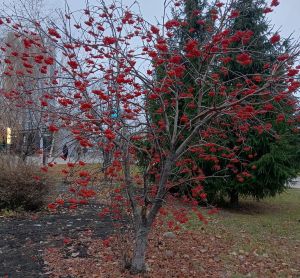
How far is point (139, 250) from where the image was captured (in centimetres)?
440

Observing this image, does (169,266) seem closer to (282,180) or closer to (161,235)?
(161,235)

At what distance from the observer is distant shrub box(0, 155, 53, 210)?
7.14 m

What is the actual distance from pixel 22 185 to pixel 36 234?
149cm

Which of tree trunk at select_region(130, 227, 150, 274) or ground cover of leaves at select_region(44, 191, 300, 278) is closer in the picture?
tree trunk at select_region(130, 227, 150, 274)

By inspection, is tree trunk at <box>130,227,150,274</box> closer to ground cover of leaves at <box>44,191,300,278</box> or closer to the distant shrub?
ground cover of leaves at <box>44,191,300,278</box>

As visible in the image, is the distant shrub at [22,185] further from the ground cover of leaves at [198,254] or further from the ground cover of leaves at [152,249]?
the ground cover of leaves at [198,254]

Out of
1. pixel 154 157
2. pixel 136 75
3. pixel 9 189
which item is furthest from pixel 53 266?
pixel 9 189

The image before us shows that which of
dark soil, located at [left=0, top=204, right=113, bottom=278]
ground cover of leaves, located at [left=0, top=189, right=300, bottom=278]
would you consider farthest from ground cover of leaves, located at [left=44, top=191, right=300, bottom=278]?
dark soil, located at [left=0, top=204, right=113, bottom=278]

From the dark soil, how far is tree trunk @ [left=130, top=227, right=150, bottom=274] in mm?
985

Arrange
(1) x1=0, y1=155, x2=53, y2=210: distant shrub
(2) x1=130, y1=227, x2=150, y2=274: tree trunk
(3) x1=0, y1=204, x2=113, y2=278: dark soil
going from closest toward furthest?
1. (2) x1=130, y1=227, x2=150, y2=274: tree trunk
2. (3) x1=0, y1=204, x2=113, y2=278: dark soil
3. (1) x1=0, y1=155, x2=53, y2=210: distant shrub

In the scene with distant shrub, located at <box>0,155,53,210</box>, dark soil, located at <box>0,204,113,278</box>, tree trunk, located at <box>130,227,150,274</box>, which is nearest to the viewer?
tree trunk, located at <box>130,227,150,274</box>

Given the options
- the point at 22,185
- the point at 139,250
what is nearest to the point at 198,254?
the point at 139,250

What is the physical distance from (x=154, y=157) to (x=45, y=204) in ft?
12.4

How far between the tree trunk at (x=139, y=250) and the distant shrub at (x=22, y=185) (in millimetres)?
3200
